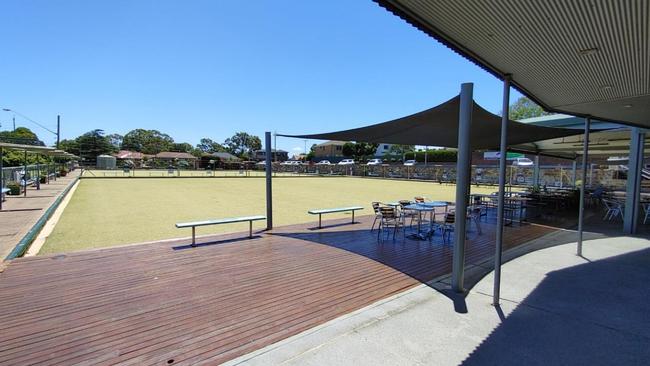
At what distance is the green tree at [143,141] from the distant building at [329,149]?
40.2 m

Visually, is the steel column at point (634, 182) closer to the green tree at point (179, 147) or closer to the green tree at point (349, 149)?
the green tree at point (349, 149)

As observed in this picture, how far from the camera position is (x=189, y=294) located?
3908 millimetres

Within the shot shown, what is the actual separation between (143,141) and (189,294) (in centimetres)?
9947

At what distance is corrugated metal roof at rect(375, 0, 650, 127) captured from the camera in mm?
2482

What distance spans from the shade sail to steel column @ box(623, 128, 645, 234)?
115 inches

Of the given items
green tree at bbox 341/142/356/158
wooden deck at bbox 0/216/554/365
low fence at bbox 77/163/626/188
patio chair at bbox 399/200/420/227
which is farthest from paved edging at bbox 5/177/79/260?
green tree at bbox 341/142/356/158

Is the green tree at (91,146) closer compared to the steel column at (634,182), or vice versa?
the steel column at (634,182)

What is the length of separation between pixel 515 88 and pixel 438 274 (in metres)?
2.76

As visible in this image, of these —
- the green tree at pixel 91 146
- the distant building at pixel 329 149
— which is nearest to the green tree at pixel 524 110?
the distant building at pixel 329 149

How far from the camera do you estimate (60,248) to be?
603cm

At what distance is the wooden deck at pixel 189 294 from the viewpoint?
2828 millimetres

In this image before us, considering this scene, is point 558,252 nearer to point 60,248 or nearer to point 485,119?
point 485,119

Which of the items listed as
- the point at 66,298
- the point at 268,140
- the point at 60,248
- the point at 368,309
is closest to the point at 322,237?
the point at 268,140

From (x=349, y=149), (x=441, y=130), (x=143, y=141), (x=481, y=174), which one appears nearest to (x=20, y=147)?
(x=441, y=130)
